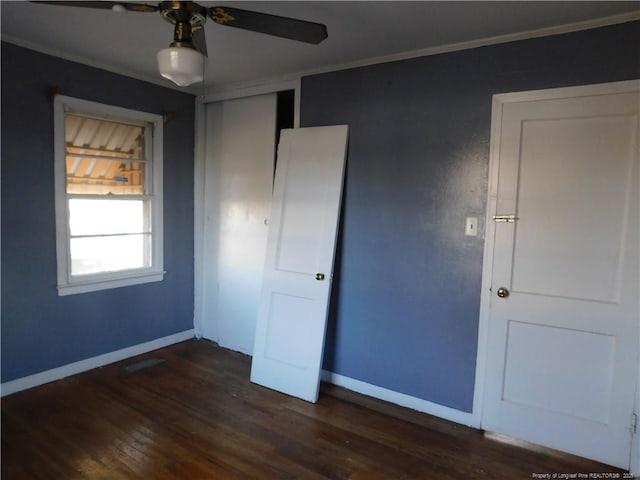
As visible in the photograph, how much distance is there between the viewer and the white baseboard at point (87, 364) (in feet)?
9.46

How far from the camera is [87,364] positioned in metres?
3.29

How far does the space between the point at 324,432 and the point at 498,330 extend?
1255 millimetres

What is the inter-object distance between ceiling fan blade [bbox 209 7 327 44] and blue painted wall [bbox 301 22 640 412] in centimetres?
118

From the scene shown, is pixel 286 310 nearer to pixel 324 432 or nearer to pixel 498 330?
pixel 324 432

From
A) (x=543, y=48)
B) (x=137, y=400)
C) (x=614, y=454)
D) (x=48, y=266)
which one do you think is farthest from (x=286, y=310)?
(x=543, y=48)

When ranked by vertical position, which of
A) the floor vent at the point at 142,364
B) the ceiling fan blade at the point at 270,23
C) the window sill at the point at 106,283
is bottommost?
the floor vent at the point at 142,364

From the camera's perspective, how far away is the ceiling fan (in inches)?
63.6

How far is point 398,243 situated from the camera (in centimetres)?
288

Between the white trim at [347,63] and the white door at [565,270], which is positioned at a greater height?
the white trim at [347,63]

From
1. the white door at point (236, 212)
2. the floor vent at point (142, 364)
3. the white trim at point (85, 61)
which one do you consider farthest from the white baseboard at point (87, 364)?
the white trim at point (85, 61)

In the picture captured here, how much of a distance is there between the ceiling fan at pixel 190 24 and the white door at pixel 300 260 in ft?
4.40

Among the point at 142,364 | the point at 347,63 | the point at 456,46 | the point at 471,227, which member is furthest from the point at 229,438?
the point at 456,46

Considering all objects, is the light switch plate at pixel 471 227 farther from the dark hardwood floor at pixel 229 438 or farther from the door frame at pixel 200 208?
the door frame at pixel 200 208

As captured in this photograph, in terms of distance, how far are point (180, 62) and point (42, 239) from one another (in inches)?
82.5
